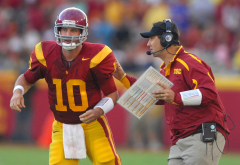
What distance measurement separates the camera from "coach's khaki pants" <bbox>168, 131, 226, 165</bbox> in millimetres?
3860

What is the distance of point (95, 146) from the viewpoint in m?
4.18

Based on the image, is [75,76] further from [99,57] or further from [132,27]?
[132,27]

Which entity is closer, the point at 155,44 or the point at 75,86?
the point at 75,86

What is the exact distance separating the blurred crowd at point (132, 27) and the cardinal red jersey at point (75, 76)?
215 inches

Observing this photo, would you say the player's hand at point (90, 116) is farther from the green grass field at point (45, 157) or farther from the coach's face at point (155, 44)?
the green grass field at point (45, 157)

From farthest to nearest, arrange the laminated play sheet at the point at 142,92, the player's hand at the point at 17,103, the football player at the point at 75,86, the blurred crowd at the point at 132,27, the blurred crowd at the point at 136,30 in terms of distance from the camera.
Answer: the blurred crowd at the point at 132,27 → the blurred crowd at the point at 136,30 → the football player at the point at 75,86 → the player's hand at the point at 17,103 → the laminated play sheet at the point at 142,92

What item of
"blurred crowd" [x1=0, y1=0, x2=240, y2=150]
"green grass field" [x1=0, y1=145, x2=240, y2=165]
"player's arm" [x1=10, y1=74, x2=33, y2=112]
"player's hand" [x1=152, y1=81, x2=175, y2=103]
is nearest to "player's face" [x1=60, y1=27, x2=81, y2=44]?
"player's arm" [x1=10, y1=74, x2=33, y2=112]

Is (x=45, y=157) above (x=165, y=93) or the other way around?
the other way around

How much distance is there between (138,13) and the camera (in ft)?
36.0

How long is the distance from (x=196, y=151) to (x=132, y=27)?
7096 mm

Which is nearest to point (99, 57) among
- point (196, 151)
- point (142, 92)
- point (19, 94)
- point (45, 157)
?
point (142, 92)

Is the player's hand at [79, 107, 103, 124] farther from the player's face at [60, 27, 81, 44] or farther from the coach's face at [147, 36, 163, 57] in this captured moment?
the coach's face at [147, 36, 163, 57]

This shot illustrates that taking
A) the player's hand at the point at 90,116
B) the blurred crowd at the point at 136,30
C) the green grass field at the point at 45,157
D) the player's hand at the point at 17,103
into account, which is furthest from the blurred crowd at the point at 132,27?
the player's hand at the point at 17,103

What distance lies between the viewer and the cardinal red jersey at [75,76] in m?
4.12
